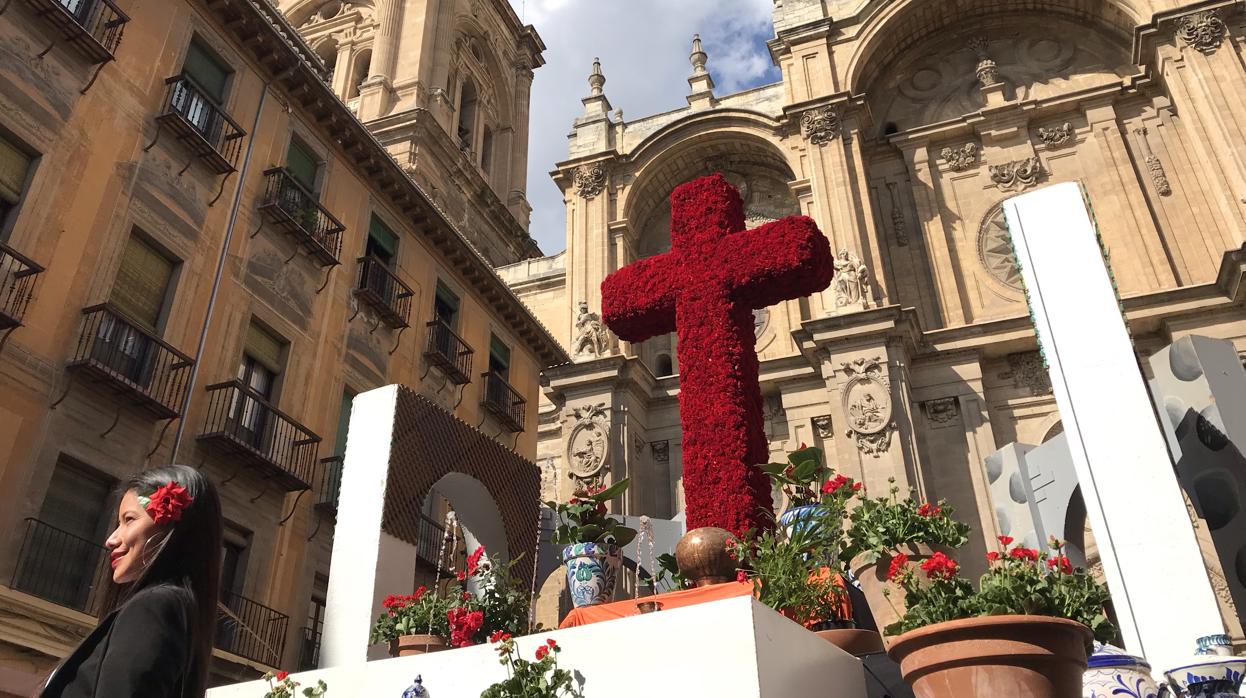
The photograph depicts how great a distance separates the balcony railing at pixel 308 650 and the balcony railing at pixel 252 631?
1.99ft

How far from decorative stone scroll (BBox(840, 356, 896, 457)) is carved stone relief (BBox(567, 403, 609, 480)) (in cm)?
580

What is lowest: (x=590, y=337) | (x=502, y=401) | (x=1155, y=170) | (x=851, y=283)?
(x=502, y=401)

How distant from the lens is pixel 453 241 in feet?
73.7

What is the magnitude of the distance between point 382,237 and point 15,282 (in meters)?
9.20

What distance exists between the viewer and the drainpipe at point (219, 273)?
13684 mm

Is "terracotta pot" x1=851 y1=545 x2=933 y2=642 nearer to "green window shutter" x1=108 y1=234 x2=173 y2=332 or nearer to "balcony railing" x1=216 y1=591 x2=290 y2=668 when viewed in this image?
"balcony railing" x1=216 y1=591 x2=290 y2=668

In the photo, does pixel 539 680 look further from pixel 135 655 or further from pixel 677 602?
pixel 135 655

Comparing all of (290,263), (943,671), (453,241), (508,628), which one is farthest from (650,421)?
(943,671)

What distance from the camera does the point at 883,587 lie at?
6684 millimetres

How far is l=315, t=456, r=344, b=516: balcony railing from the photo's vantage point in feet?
53.5

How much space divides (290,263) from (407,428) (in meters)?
9.80

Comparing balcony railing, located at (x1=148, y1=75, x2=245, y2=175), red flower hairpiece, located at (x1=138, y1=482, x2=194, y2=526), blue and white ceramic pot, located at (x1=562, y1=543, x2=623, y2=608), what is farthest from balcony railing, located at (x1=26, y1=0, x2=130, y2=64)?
red flower hairpiece, located at (x1=138, y1=482, x2=194, y2=526)

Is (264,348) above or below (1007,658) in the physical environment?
above

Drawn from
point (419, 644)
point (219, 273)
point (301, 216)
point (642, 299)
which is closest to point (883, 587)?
point (419, 644)
